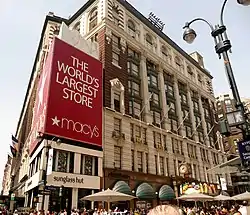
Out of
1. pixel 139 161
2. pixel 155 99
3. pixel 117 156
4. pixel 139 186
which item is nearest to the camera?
pixel 139 186

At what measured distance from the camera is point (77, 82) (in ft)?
102

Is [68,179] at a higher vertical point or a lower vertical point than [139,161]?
lower

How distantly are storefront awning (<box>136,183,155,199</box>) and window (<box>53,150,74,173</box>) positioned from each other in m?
8.64

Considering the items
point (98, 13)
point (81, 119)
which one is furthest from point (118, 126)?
point (98, 13)

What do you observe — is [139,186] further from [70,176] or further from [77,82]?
[77,82]

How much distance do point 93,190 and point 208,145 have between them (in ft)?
104

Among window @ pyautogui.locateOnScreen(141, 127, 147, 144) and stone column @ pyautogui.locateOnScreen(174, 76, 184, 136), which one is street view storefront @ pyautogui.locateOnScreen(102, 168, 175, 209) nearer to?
window @ pyautogui.locateOnScreen(141, 127, 147, 144)

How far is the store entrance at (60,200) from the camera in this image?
2536 cm

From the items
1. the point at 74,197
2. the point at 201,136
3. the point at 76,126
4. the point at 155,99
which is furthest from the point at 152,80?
the point at 74,197

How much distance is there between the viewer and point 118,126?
3350 centimetres

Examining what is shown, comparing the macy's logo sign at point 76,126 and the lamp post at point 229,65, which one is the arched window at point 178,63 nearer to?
the macy's logo sign at point 76,126

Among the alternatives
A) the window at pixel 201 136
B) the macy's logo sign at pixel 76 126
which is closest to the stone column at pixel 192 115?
the window at pixel 201 136

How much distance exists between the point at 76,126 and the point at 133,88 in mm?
12734

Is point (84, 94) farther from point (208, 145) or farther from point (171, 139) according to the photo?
point (208, 145)
